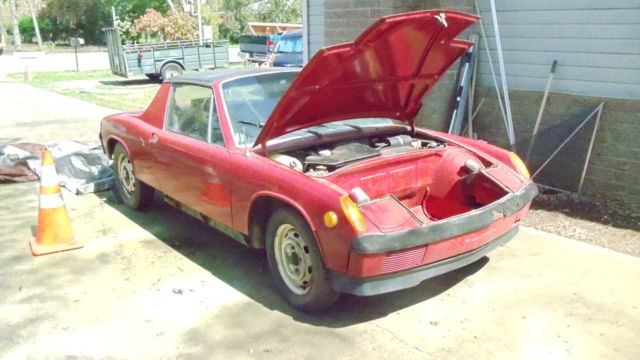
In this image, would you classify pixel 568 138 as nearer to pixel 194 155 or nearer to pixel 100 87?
pixel 194 155

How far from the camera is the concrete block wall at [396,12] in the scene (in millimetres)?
6969

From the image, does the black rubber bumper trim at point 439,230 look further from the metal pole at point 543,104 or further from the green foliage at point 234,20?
the green foliage at point 234,20

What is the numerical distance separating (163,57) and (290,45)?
5446 mm

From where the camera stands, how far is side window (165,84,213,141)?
445 centimetres

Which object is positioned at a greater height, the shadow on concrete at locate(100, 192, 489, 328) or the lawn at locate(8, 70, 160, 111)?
the lawn at locate(8, 70, 160, 111)

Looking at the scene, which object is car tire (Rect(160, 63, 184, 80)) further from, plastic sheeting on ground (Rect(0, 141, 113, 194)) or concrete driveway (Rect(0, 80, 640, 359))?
concrete driveway (Rect(0, 80, 640, 359))

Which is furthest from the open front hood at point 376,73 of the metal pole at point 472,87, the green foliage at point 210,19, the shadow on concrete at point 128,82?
the green foliage at point 210,19

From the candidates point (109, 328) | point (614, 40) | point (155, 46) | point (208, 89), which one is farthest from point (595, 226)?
point (155, 46)

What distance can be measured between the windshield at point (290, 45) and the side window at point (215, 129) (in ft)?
39.3

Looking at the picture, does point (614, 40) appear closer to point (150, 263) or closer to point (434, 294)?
point (434, 294)

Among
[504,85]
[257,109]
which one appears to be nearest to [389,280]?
[257,109]

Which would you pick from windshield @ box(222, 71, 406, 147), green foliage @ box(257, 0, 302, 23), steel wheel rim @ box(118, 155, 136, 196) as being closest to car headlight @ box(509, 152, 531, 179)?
windshield @ box(222, 71, 406, 147)

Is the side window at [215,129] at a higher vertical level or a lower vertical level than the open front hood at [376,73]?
lower

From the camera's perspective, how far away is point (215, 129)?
4277mm
